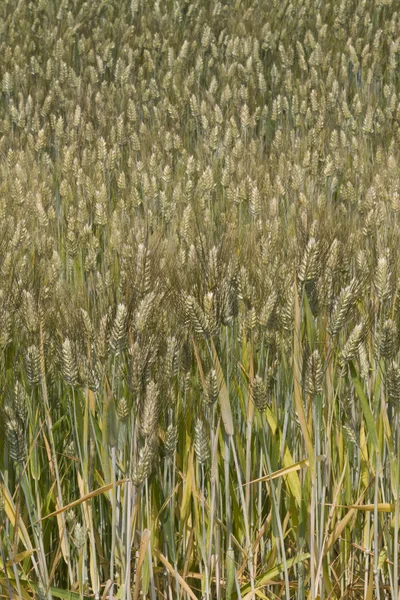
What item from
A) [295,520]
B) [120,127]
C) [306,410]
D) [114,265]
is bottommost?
[295,520]

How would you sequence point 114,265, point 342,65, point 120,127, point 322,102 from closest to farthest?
point 114,265 < point 120,127 < point 322,102 < point 342,65

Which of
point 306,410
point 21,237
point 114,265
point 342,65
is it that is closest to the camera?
point 306,410

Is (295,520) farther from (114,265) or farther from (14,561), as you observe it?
(114,265)

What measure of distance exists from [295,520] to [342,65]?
2.91 metres

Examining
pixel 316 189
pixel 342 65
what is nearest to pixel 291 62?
pixel 342 65

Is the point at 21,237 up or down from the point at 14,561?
up

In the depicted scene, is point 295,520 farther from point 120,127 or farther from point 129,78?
point 129,78

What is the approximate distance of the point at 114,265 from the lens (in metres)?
1.94

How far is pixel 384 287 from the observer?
4.44 feet

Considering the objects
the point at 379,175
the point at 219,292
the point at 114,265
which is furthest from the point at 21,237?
the point at 379,175

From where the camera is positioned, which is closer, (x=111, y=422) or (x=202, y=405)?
(x=111, y=422)

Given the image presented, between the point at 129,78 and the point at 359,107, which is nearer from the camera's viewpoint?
the point at 359,107

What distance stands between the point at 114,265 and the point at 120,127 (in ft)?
3.86

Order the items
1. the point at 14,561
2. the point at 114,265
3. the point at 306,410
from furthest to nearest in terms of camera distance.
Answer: the point at 114,265
the point at 306,410
the point at 14,561
